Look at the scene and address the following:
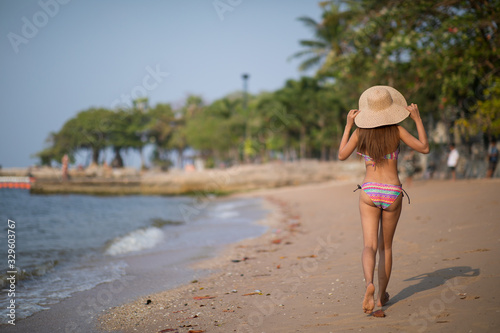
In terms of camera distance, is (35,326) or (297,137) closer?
(35,326)

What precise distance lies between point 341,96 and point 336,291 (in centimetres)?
2536

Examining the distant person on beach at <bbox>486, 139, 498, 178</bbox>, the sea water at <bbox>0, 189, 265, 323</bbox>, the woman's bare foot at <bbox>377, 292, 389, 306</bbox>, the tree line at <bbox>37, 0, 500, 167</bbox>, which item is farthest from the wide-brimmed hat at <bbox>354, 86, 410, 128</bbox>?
the distant person on beach at <bbox>486, 139, 498, 178</bbox>

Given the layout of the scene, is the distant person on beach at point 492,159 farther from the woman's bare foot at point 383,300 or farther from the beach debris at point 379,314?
the beach debris at point 379,314

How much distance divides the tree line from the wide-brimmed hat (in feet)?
33.0

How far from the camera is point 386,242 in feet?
10.5

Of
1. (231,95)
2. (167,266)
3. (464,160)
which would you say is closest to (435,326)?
(167,266)

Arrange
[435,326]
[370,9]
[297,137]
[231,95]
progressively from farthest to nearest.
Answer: [231,95] < [297,137] < [370,9] < [435,326]

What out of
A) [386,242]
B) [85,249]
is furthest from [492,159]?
[85,249]

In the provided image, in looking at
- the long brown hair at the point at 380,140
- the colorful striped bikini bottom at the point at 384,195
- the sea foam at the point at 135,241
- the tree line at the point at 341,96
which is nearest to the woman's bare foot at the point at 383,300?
the colorful striped bikini bottom at the point at 384,195

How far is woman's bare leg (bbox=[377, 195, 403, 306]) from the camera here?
3.08 metres

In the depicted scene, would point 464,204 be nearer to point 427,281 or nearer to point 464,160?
point 427,281

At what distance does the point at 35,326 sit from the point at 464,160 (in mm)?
19233

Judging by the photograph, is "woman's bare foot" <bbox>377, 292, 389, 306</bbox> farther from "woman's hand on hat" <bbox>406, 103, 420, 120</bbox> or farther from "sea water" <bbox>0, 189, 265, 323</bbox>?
"sea water" <bbox>0, 189, 265, 323</bbox>

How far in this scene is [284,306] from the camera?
3.51 metres
